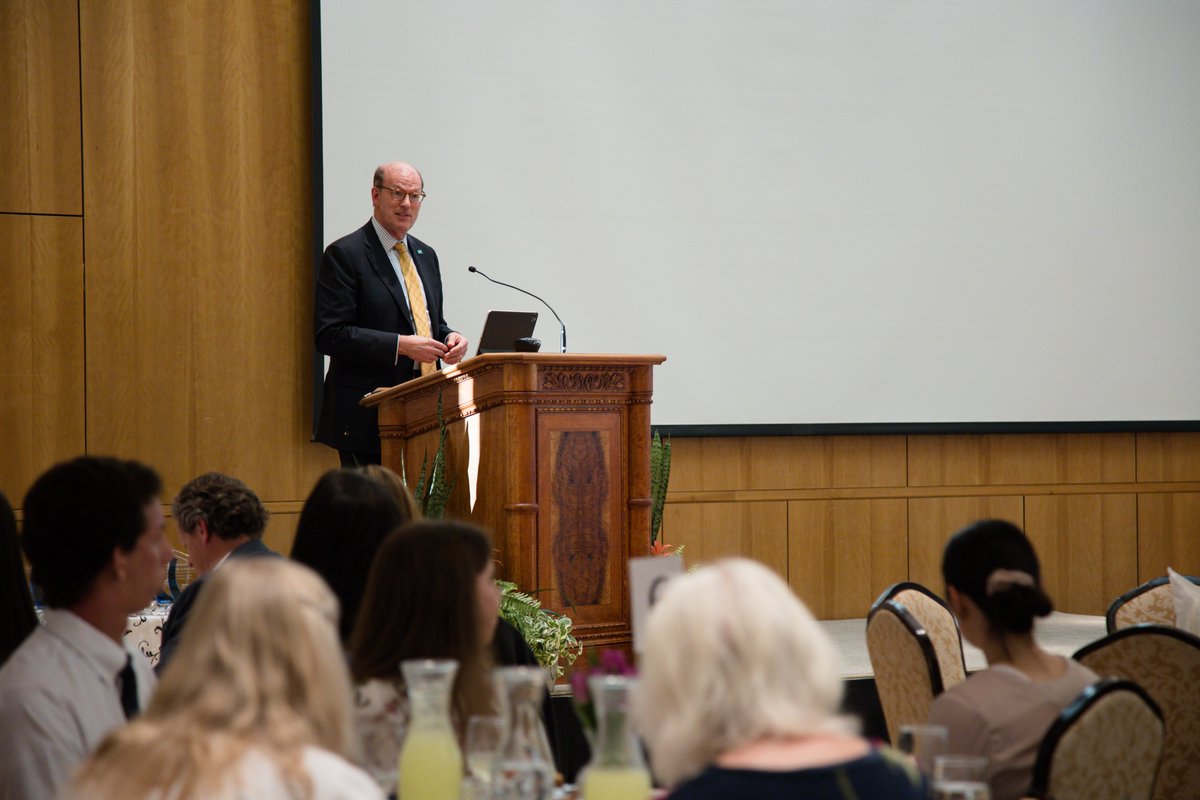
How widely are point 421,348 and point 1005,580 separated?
106 inches

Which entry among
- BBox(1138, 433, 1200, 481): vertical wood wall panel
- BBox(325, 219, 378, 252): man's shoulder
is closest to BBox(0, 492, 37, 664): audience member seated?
BBox(325, 219, 378, 252): man's shoulder

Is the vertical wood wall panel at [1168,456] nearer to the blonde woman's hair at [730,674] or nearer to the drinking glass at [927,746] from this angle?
the drinking glass at [927,746]

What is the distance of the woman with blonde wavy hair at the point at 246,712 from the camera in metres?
1.48

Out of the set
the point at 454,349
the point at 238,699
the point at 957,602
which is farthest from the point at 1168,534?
the point at 238,699

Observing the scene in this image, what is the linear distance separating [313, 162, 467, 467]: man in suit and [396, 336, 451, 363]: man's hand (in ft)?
0.41

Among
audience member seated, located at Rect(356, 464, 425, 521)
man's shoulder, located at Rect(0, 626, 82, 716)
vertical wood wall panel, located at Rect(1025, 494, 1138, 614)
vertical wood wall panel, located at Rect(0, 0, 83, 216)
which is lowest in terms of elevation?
vertical wood wall panel, located at Rect(1025, 494, 1138, 614)

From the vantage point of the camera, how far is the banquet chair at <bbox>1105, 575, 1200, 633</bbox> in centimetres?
380

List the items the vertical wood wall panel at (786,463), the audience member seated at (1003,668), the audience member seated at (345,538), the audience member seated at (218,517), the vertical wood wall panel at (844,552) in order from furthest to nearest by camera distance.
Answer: the vertical wood wall panel at (844,552) < the vertical wood wall panel at (786,463) < the audience member seated at (218,517) < the audience member seated at (345,538) < the audience member seated at (1003,668)

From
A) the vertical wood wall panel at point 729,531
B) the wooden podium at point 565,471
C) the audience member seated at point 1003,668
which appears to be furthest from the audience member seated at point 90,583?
the vertical wood wall panel at point 729,531

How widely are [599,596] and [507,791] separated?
2368 mm

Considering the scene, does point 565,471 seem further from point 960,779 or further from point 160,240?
point 160,240

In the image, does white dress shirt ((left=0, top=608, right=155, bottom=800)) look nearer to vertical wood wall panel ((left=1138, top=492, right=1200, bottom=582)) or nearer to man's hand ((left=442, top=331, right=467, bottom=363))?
man's hand ((left=442, top=331, right=467, bottom=363))

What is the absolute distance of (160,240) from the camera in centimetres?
625

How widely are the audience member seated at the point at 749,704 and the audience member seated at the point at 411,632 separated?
650 millimetres
